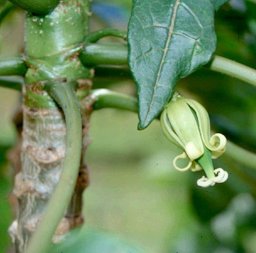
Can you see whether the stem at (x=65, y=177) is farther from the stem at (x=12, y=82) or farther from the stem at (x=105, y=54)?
the stem at (x=12, y=82)

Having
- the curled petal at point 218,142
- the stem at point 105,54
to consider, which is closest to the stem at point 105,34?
the stem at point 105,54

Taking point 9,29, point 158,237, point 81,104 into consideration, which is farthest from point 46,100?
point 158,237

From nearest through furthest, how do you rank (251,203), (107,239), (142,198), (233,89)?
(107,239) → (233,89) → (251,203) → (142,198)

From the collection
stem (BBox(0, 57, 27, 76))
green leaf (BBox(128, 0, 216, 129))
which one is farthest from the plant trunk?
green leaf (BBox(128, 0, 216, 129))

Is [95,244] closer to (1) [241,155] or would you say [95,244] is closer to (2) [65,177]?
(2) [65,177]

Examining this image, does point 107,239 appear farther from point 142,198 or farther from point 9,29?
point 142,198

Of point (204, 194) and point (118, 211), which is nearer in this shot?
point (204, 194)

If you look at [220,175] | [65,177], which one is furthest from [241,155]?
[65,177]
